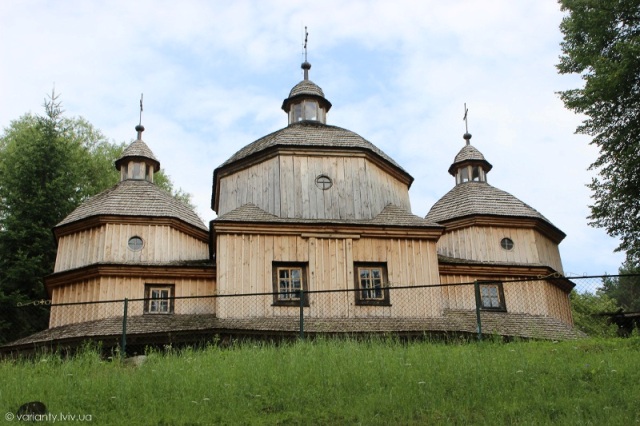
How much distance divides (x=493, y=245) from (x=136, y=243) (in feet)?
36.9

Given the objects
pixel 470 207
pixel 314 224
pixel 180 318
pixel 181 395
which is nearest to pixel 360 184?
pixel 314 224

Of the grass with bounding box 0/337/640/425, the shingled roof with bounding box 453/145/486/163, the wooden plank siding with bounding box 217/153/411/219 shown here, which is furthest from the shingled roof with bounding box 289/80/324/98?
the grass with bounding box 0/337/640/425

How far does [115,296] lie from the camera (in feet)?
71.6

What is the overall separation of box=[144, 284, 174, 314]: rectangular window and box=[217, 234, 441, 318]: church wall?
2.07m

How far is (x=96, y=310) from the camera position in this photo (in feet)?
69.8

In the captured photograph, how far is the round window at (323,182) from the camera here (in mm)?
23000

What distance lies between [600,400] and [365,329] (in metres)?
8.83

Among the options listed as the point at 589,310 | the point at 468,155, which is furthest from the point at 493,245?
the point at 589,310

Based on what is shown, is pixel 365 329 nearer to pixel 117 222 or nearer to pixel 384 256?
pixel 384 256

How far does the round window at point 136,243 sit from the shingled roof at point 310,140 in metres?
3.52

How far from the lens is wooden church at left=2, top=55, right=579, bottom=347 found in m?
20.5

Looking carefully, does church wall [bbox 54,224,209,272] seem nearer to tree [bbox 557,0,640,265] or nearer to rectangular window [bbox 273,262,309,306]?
rectangular window [bbox 273,262,309,306]

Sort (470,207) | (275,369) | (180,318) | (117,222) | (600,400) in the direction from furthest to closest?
(470,207) < (117,222) < (180,318) < (275,369) < (600,400)

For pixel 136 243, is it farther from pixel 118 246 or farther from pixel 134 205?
pixel 134 205
